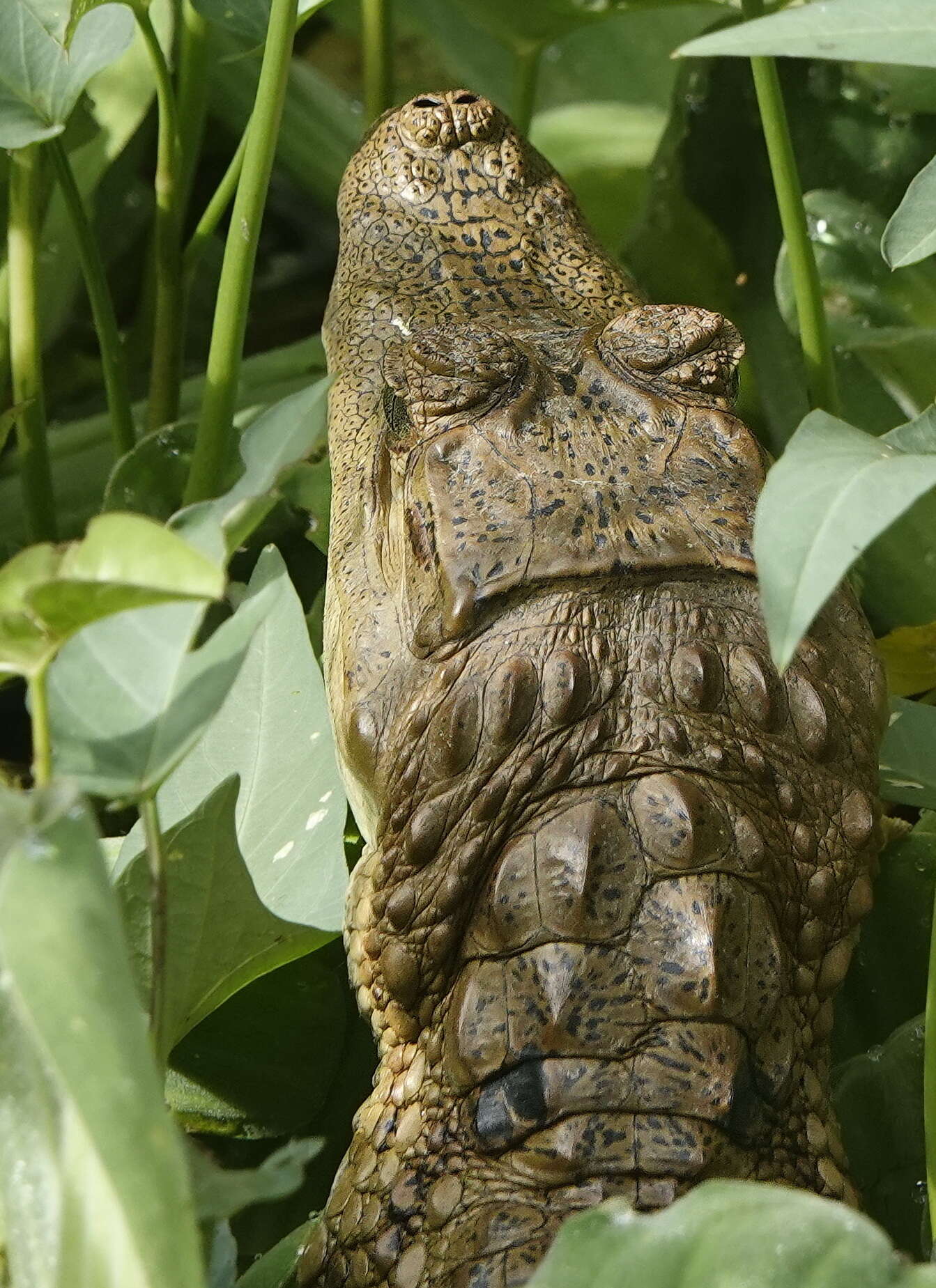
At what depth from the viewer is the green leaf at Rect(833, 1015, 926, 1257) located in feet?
4.09

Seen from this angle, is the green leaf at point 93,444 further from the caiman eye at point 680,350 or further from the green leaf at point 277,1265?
the green leaf at point 277,1265

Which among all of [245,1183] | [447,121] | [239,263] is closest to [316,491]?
[239,263]

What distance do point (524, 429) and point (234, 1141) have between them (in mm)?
761

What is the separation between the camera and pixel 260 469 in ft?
2.66

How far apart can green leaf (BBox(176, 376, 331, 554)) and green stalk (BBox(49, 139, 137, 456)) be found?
32.8 inches

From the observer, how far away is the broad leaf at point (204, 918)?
1.04m

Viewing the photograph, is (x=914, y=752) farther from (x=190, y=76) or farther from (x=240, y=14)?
(x=190, y=76)

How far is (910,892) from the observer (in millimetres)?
1399

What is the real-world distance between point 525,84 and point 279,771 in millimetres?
1287

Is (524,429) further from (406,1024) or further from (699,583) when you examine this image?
(406,1024)

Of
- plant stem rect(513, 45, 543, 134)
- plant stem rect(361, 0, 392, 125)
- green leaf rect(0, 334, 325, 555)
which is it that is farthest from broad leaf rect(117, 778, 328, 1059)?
plant stem rect(513, 45, 543, 134)

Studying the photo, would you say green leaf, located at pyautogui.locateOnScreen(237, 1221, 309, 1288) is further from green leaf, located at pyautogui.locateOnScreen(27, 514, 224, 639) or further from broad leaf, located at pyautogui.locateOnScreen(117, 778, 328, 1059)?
green leaf, located at pyautogui.locateOnScreen(27, 514, 224, 639)

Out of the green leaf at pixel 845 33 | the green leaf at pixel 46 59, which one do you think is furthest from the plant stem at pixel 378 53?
the green leaf at pixel 845 33

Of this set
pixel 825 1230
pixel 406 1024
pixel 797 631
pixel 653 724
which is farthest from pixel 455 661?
pixel 825 1230
